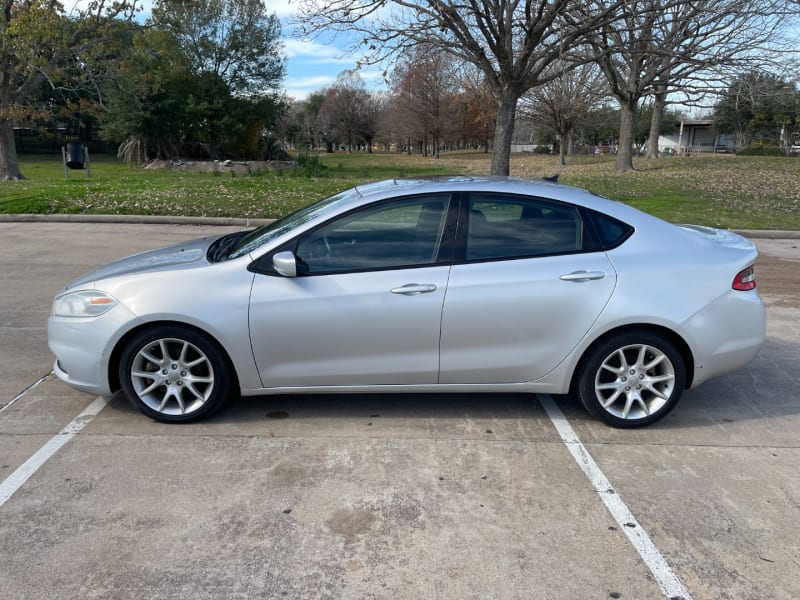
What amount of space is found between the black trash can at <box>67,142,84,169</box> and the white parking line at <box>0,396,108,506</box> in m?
22.7

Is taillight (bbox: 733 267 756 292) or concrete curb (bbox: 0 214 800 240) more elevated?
taillight (bbox: 733 267 756 292)

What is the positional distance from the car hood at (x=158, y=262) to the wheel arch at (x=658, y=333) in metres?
2.58

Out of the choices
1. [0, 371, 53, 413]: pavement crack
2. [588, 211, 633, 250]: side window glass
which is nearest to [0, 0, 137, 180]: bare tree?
[0, 371, 53, 413]: pavement crack

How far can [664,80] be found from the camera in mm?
28859

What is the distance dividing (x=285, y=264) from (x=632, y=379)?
2.37 meters

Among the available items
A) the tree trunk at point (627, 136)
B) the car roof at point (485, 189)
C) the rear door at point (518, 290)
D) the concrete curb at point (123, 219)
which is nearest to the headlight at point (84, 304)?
the car roof at point (485, 189)

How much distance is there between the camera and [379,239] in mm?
4172

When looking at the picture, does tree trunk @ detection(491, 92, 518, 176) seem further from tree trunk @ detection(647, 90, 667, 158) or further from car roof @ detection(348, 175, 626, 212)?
tree trunk @ detection(647, 90, 667, 158)

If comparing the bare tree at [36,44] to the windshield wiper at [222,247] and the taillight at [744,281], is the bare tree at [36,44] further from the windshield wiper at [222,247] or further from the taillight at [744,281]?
the taillight at [744,281]

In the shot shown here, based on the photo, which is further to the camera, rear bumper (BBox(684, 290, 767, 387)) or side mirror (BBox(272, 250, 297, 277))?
rear bumper (BBox(684, 290, 767, 387))

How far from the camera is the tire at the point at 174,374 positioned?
404 centimetres

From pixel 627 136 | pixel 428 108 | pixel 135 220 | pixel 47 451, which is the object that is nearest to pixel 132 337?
pixel 47 451

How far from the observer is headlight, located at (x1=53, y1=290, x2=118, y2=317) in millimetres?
4039

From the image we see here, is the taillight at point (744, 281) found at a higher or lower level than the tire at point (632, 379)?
higher
